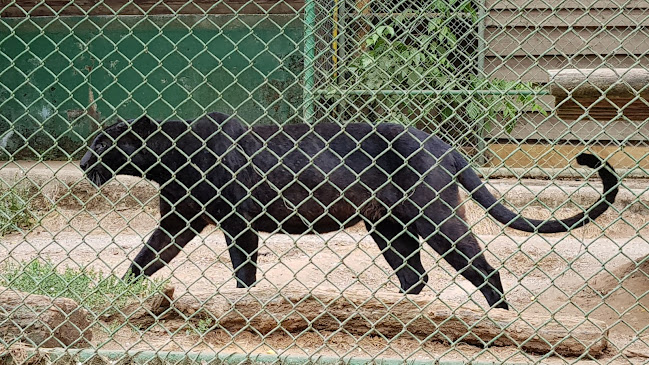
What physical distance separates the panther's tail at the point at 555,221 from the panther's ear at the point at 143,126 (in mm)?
1934

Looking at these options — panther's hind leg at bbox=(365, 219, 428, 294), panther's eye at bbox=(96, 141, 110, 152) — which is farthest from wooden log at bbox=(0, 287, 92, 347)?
panther's hind leg at bbox=(365, 219, 428, 294)

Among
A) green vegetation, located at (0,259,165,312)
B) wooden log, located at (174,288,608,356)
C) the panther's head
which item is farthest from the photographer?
the panther's head

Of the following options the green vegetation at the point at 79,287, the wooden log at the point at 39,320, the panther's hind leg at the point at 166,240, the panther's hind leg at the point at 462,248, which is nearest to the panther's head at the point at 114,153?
the panther's hind leg at the point at 166,240

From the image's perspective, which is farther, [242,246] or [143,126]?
[242,246]

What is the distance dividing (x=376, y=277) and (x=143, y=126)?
7.90 feet

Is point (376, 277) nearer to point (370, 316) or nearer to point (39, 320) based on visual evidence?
point (370, 316)

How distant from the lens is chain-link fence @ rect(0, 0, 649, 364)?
3.01m

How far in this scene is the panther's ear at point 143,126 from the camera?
4.23 m

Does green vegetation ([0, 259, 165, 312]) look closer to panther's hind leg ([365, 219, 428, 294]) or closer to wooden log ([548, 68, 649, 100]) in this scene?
panther's hind leg ([365, 219, 428, 294])

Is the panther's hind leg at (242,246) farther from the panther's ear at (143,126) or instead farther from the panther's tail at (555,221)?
the panther's tail at (555,221)

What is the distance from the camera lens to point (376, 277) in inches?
227

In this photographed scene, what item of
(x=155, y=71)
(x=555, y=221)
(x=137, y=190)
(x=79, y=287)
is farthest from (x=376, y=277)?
(x=155, y=71)

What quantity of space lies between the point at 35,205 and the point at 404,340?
17.3 feet

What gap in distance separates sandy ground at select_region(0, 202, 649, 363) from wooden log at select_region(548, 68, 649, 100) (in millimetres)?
537
